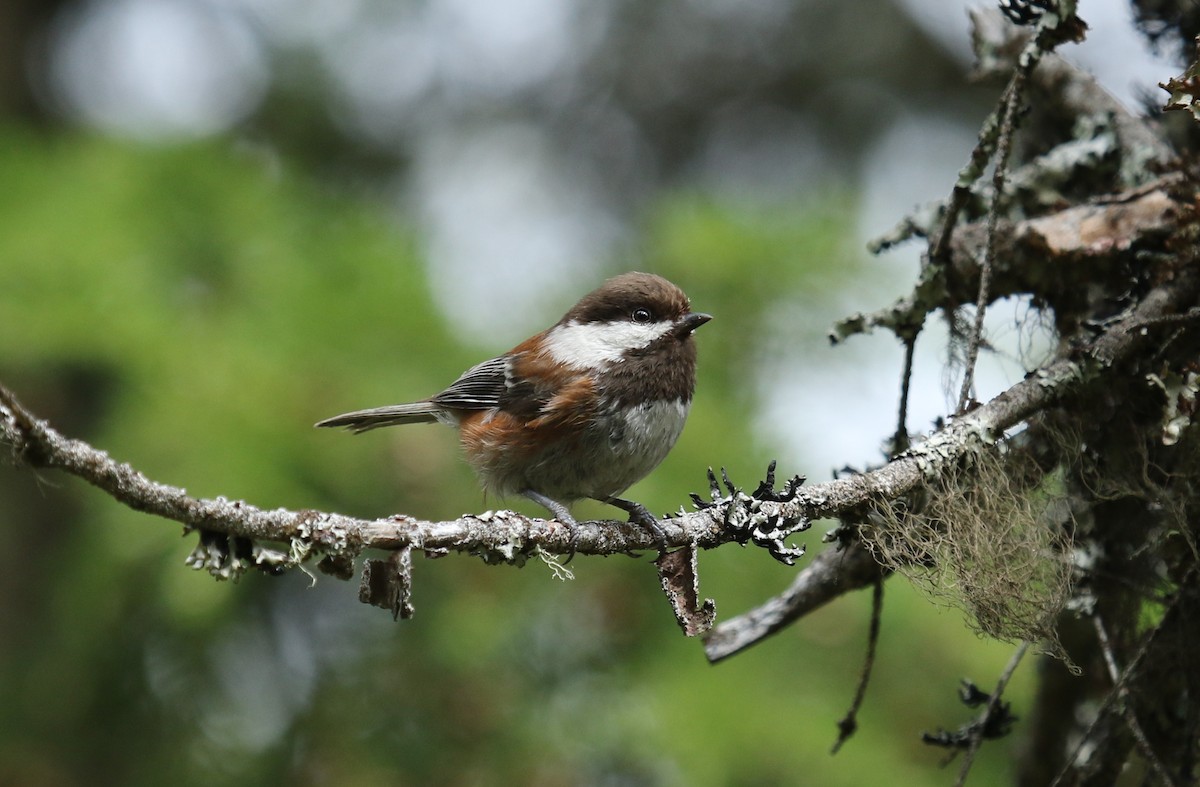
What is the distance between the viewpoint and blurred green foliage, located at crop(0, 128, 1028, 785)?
3.56 meters

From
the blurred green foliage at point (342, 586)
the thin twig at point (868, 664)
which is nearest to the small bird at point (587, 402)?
the blurred green foliage at point (342, 586)

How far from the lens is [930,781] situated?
360 centimetres

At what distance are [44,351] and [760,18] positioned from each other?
19.5 ft

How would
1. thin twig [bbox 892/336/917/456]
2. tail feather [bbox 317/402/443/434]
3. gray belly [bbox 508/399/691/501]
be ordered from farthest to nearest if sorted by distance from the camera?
tail feather [bbox 317/402/443/434], gray belly [bbox 508/399/691/501], thin twig [bbox 892/336/917/456]

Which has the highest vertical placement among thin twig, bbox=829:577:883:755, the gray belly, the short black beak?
the short black beak

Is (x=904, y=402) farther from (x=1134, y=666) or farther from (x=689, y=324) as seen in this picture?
(x=689, y=324)

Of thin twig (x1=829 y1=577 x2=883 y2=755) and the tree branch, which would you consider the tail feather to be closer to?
the tree branch

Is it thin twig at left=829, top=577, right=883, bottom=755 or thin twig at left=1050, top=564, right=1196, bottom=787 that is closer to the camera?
thin twig at left=1050, top=564, right=1196, bottom=787

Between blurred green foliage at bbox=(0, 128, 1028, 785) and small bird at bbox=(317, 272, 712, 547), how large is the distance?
0.47 m

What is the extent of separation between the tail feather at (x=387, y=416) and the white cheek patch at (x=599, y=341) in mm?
543

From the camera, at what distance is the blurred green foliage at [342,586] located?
3557mm

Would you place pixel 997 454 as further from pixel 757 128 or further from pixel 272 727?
pixel 757 128

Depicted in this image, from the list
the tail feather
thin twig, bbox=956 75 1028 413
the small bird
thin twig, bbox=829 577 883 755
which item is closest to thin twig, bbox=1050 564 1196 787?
thin twig, bbox=829 577 883 755

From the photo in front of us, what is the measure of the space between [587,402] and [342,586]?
1621 mm
